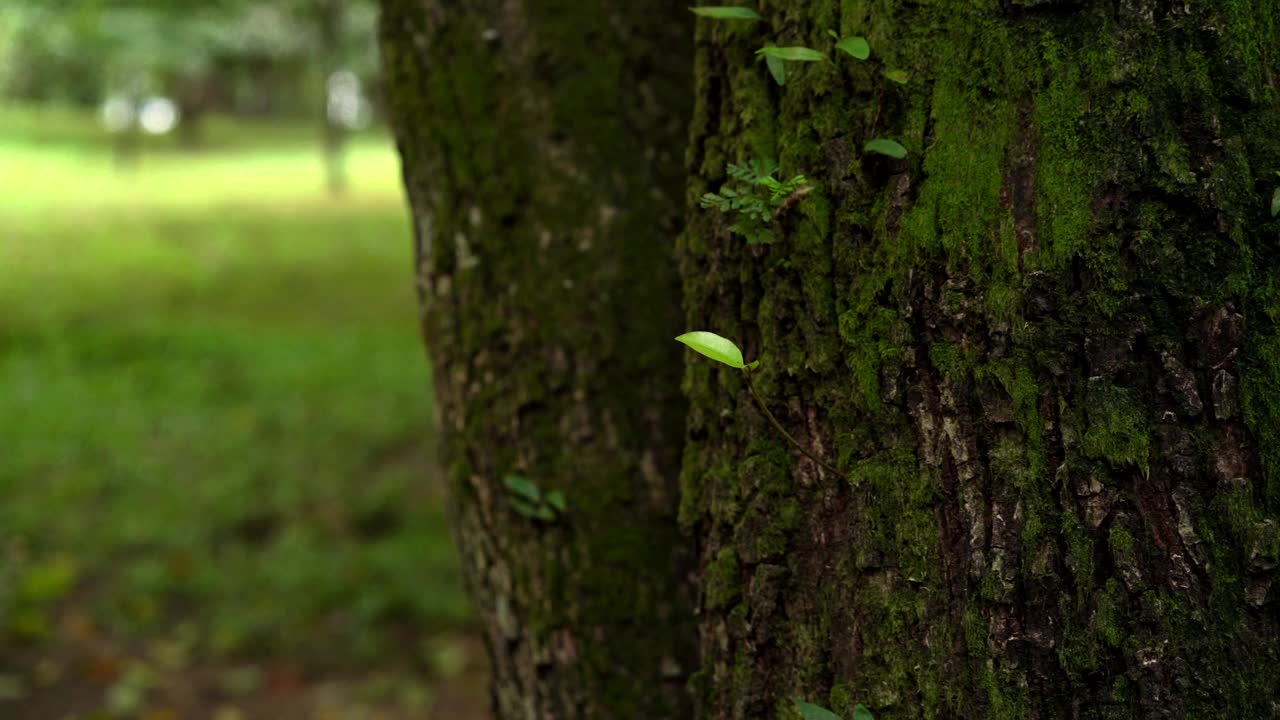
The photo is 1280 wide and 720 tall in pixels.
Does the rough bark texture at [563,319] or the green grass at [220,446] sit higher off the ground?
the rough bark texture at [563,319]

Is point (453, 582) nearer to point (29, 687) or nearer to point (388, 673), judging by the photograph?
point (388, 673)

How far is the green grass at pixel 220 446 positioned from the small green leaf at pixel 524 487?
110 inches

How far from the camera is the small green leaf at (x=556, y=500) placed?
172 cm

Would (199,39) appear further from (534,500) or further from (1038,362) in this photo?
(1038,362)

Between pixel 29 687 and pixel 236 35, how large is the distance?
1602cm

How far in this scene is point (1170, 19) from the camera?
1.12 m

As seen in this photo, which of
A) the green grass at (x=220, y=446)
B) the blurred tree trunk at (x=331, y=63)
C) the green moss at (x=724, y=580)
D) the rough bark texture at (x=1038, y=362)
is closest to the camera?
the rough bark texture at (x=1038, y=362)

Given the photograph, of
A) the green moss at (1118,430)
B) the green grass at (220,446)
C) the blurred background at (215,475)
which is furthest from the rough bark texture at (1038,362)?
the green grass at (220,446)

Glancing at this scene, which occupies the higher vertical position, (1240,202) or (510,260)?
(1240,202)

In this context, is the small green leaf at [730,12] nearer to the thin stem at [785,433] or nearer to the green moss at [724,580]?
the thin stem at [785,433]

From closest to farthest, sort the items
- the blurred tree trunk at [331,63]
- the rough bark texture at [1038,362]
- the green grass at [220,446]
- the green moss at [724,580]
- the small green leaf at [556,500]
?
the rough bark texture at [1038,362]
the green moss at [724,580]
the small green leaf at [556,500]
the green grass at [220,446]
the blurred tree trunk at [331,63]

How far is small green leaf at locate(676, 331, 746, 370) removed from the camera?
1.13m

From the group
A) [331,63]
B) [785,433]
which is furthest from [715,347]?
[331,63]

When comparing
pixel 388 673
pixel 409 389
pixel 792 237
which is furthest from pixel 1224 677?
pixel 409 389
